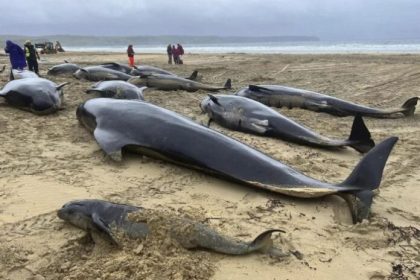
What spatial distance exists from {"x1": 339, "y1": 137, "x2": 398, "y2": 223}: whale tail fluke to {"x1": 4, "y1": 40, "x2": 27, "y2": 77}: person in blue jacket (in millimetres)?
15209

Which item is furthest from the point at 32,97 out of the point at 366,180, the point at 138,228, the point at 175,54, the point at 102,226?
the point at 175,54

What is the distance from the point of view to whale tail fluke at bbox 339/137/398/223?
16.1ft

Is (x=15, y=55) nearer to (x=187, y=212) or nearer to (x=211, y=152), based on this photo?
(x=211, y=152)

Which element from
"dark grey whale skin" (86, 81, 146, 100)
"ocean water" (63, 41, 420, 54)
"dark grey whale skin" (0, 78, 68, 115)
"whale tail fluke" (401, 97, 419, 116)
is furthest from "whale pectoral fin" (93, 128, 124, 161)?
"ocean water" (63, 41, 420, 54)

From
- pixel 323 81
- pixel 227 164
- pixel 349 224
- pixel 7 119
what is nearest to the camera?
pixel 349 224

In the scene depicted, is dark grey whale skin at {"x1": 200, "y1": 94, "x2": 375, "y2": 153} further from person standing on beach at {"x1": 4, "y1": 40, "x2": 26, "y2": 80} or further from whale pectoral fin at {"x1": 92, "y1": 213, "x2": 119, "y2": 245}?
person standing on beach at {"x1": 4, "y1": 40, "x2": 26, "y2": 80}

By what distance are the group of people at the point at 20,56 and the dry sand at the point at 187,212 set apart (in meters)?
9.87

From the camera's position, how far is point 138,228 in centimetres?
418

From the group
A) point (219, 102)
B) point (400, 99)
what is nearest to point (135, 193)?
point (219, 102)

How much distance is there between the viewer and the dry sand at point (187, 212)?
12.5 feet

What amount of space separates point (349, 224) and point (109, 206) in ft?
7.61

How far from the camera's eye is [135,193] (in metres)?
5.32

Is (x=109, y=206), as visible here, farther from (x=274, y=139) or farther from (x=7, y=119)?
(x=7, y=119)

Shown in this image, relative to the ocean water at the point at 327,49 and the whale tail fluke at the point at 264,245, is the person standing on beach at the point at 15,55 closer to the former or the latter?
the whale tail fluke at the point at 264,245
